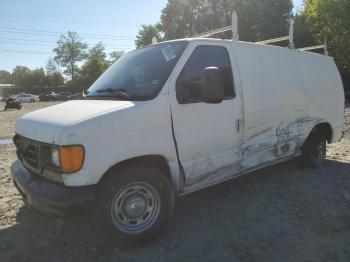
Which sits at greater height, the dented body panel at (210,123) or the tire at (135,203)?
the dented body panel at (210,123)

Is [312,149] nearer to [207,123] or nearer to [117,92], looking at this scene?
[207,123]

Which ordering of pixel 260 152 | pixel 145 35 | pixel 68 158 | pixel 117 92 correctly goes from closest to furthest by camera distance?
pixel 68 158 → pixel 117 92 → pixel 260 152 → pixel 145 35

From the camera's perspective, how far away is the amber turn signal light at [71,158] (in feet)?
9.72

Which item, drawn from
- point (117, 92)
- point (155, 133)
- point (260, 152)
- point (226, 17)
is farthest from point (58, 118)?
point (226, 17)

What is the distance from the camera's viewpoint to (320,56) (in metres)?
6.16

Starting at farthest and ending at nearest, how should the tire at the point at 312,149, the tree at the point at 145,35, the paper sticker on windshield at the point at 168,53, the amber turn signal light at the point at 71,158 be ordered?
the tree at the point at 145,35
the tire at the point at 312,149
the paper sticker on windshield at the point at 168,53
the amber turn signal light at the point at 71,158

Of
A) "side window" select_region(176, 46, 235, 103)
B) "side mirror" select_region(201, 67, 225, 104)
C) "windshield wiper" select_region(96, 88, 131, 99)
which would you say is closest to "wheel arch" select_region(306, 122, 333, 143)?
"side window" select_region(176, 46, 235, 103)

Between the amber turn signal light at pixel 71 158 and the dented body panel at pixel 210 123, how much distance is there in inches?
1.8

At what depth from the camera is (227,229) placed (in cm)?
389

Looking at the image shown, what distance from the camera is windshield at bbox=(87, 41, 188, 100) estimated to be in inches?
143

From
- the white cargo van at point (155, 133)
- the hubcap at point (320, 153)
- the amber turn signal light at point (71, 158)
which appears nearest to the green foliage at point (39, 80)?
the hubcap at point (320, 153)

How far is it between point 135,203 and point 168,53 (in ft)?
5.86

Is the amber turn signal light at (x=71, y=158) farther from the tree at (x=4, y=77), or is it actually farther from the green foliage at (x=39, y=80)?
the tree at (x=4, y=77)

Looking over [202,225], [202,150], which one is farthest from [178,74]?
[202,225]
